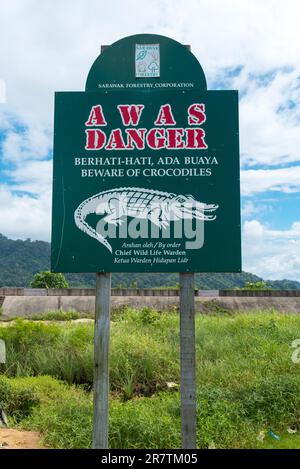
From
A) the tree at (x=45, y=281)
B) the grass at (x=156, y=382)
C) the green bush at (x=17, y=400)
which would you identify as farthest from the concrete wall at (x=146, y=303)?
the green bush at (x=17, y=400)

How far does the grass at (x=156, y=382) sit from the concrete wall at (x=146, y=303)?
14.3ft

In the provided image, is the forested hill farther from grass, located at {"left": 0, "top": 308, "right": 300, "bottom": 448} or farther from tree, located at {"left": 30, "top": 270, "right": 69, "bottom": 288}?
grass, located at {"left": 0, "top": 308, "right": 300, "bottom": 448}

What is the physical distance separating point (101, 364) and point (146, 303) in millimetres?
9803

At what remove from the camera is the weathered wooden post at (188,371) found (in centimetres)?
331

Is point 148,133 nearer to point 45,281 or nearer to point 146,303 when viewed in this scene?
point 146,303

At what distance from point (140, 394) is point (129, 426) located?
1.58m

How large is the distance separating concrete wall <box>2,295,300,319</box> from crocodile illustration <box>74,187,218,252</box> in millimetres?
9534

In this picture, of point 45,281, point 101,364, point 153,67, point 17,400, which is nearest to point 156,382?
point 17,400

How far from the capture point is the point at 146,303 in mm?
13156

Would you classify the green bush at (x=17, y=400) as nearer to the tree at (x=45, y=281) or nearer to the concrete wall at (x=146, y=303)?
the concrete wall at (x=146, y=303)

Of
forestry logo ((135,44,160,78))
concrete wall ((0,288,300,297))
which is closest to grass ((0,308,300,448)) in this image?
forestry logo ((135,44,160,78))

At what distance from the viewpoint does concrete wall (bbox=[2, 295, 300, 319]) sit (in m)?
13.0
